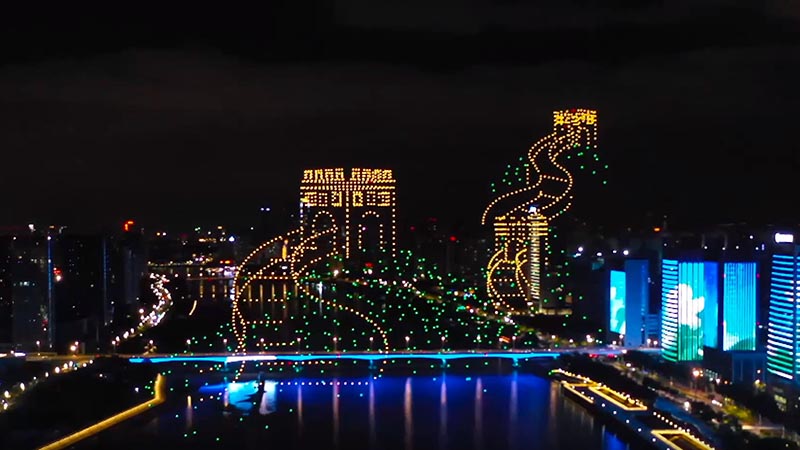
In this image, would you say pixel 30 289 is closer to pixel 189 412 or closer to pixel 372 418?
pixel 189 412

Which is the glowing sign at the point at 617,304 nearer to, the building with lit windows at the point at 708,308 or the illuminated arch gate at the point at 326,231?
the building with lit windows at the point at 708,308

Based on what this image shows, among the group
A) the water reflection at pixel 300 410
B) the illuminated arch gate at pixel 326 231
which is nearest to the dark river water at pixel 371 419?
the water reflection at pixel 300 410

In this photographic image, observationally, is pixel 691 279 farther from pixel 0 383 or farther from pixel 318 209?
pixel 318 209

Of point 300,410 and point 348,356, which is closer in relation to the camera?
point 300,410

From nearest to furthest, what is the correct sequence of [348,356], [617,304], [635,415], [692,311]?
[635,415]
[692,311]
[348,356]
[617,304]

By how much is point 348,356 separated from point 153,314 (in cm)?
665

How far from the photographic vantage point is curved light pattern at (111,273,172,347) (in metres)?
14.1

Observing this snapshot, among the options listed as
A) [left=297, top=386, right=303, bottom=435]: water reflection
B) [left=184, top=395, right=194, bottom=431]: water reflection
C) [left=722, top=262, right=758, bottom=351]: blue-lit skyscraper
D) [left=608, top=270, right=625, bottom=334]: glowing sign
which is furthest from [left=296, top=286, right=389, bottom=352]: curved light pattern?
[left=722, top=262, right=758, bottom=351]: blue-lit skyscraper

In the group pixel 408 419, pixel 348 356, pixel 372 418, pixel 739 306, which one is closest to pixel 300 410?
pixel 372 418

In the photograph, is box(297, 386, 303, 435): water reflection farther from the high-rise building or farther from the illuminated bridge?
the high-rise building

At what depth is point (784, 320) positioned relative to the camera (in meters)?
8.91

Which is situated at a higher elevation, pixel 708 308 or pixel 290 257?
pixel 708 308

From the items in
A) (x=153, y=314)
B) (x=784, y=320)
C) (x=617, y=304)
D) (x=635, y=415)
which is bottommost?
(x=153, y=314)

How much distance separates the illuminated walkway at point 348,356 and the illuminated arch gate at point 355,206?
1557 centimetres
